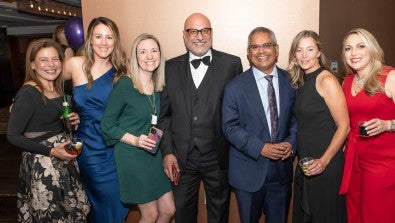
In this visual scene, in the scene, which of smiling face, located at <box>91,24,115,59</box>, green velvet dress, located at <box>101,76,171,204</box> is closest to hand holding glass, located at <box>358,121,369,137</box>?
green velvet dress, located at <box>101,76,171,204</box>

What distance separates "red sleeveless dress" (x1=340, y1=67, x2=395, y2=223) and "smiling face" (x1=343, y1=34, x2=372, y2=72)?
15 centimetres

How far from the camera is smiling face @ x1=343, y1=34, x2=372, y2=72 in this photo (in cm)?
231

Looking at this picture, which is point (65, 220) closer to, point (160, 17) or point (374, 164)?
point (160, 17)

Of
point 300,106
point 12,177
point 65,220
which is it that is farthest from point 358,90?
point 12,177

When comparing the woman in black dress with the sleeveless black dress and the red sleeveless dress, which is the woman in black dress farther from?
the red sleeveless dress

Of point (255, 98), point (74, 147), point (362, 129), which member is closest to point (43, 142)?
point (74, 147)

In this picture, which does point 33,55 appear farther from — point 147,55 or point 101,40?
point 147,55

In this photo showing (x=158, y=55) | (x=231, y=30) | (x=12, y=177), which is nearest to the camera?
(x=158, y=55)

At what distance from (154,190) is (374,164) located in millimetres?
1597

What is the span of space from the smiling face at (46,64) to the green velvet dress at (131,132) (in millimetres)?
479

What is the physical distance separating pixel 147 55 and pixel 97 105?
0.57 meters

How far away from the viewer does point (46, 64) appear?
2.48 metres

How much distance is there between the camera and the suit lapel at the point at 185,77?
257cm

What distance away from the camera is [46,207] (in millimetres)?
2449
